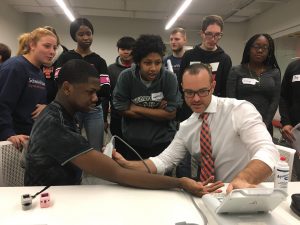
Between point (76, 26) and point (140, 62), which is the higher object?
point (76, 26)

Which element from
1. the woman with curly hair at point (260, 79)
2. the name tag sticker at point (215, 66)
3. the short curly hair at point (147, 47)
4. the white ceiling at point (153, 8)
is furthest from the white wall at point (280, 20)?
the short curly hair at point (147, 47)

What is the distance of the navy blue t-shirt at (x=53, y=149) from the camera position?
119 cm

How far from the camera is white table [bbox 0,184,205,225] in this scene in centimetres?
97

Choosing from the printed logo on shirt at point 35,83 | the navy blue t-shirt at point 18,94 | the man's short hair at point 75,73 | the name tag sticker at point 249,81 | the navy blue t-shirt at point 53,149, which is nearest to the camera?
the navy blue t-shirt at point 53,149

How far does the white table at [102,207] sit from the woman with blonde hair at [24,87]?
61cm

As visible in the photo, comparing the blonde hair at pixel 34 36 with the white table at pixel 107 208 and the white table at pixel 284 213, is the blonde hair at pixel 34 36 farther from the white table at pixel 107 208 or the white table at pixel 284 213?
the white table at pixel 284 213

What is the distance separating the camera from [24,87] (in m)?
1.90

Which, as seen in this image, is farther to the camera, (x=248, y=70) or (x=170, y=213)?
(x=248, y=70)

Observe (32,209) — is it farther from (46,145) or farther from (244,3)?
(244,3)

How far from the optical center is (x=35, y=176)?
1.28 metres

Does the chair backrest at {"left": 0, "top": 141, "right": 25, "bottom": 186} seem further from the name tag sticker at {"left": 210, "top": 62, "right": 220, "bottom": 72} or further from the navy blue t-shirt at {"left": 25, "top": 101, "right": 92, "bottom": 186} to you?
the name tag sticker at {"left": 210, "top": 62, "right": 220, "bottom": 72}

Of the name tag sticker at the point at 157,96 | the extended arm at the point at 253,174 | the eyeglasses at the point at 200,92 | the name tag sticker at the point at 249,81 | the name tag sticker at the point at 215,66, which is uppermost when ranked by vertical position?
the name tag sticker at the point at 215,66

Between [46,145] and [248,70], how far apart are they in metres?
1.76

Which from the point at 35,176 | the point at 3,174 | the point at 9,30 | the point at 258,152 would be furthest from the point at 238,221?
the point at 9,30
